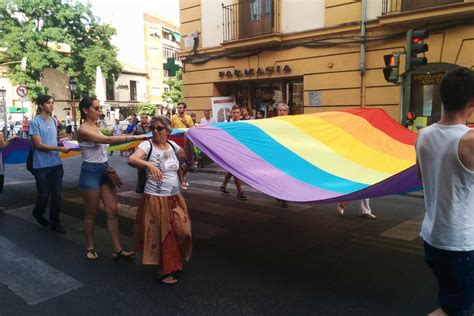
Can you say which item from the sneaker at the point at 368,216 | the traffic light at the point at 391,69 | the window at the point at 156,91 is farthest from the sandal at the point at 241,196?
the window at the point at 156,91

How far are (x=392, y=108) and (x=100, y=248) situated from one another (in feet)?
29.3

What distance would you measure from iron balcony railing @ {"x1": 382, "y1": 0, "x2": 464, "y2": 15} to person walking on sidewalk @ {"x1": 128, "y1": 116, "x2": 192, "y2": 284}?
9.01 meters

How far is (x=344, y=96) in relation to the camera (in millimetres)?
12062

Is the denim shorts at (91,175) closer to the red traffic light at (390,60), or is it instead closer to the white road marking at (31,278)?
the white road marking at (31,278)

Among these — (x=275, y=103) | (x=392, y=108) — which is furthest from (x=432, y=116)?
(x=275, y=103)

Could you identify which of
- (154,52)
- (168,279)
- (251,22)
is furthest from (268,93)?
(154,52)

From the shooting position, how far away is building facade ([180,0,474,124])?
10.1 meters

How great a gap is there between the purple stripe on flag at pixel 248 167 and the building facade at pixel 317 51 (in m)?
6.28

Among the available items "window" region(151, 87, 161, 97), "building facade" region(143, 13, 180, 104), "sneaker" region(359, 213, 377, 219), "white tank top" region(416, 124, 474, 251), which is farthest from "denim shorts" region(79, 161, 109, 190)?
"window" region(151, 87, 161, 97)

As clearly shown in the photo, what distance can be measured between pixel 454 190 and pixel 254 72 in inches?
491

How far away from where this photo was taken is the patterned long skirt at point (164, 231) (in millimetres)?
3801

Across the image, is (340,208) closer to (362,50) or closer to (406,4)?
(362,50)

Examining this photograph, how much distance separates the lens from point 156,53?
56.8m

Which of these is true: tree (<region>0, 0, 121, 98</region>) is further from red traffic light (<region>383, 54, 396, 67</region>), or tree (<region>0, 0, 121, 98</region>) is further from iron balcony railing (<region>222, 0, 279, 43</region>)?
red traffic light (<region>383, 54, 396, 67</region>)
